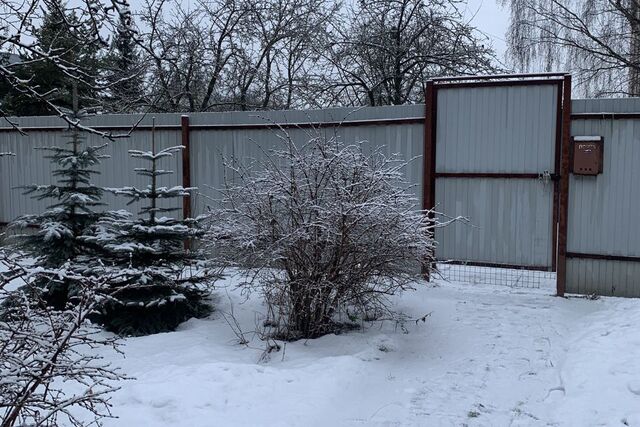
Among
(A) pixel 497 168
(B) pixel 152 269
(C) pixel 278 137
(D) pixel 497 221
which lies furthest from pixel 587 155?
(B) pixel 152 269

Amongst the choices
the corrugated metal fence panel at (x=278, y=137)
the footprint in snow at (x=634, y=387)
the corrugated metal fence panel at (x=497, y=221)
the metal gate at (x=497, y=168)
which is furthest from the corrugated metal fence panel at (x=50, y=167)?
the footprint in snow at (x=634, y=387)

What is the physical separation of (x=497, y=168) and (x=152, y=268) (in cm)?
389

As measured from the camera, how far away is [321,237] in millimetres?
5441

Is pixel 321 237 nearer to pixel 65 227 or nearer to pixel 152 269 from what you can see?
pixel 152 269

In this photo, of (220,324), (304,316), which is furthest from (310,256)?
(220,324)

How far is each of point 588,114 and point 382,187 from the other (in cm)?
260

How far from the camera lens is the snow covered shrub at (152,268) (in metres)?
6.34

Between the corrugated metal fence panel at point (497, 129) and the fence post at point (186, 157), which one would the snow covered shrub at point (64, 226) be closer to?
the fence post at point (186, 157)

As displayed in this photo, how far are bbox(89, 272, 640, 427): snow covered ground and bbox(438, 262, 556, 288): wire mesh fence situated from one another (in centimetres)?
85

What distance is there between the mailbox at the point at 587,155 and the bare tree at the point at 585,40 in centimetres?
993

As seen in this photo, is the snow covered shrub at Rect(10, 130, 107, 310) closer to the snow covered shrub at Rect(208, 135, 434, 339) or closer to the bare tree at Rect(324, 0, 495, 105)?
the snow covered shrub at Rect(208, 135, 434, 339)

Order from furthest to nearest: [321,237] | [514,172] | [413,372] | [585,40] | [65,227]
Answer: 1. [585,40]
2. [514,172]
3. [65,227]
4. [321,237]
5. [413,372]

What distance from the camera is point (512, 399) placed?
456 centimetres

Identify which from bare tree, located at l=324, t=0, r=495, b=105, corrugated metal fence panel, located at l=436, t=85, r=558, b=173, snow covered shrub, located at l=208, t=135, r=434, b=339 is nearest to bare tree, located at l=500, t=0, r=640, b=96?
bare tree, located at l=324, t=0, r=495, b=105
